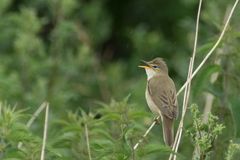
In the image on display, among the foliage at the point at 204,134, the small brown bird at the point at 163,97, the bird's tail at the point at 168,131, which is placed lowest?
the bird's tail at the point at 168,131

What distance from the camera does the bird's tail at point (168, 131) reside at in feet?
21.3

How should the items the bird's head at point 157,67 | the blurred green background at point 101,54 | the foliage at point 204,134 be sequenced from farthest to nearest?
the bird's head at point 157,67 < the blurred green background at point 101,54 < the foliage at point 204,134

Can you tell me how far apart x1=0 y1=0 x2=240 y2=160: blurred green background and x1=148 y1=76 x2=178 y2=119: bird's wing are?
302 mm

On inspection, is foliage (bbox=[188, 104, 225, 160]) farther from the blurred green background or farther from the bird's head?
the bird's head

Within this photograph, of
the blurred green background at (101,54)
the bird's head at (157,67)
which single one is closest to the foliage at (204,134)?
the blurred green background at (101,54)

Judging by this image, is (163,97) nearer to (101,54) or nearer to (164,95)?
(164,95)

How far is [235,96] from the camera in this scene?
643 cm

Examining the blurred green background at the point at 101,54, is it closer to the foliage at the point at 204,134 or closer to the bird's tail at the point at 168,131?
the bird's tail at the point at 168,131

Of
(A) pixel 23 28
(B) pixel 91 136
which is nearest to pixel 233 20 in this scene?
(B) pixel 91 136

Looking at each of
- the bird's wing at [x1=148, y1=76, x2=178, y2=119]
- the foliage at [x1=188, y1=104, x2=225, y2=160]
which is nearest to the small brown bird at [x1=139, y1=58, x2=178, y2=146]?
the bird's wing at [x1=148, y1=76, x2=178, y2=119]

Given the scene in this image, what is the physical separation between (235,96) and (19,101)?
4.00m

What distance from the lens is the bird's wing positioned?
22.6 feet

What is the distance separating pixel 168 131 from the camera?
666 centimetres

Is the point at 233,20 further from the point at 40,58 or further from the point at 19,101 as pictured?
the point at 40,58
